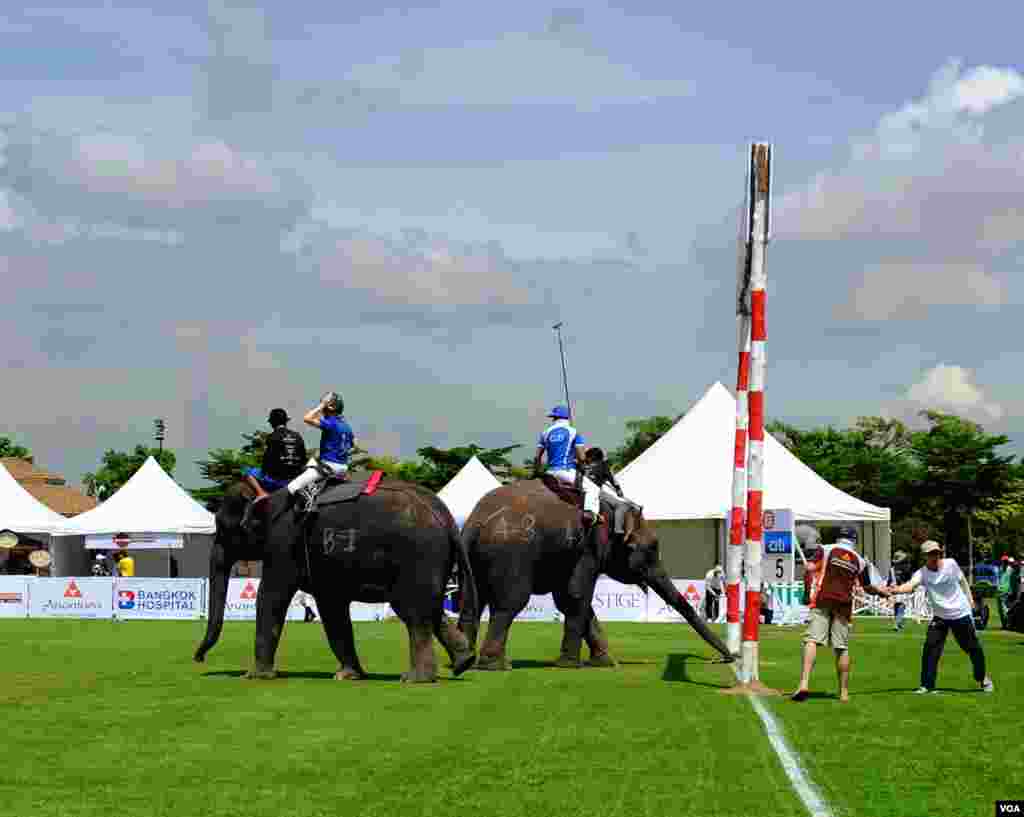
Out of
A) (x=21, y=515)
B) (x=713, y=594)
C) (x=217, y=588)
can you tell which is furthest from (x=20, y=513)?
(x=217, y=588)

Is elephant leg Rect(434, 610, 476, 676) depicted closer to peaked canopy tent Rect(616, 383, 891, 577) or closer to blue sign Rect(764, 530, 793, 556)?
blue sign Rect(764, 530, 793, 556)

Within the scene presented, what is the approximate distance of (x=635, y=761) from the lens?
36.7ft

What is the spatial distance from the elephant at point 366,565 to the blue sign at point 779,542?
981 inches

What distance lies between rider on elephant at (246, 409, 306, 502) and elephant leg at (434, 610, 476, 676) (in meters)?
2.63

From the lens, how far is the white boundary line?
9.07 m

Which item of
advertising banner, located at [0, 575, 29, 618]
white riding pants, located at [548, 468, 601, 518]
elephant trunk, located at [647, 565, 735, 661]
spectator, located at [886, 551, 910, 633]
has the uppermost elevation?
white riding pants, located at [548, 468, 601, 518]

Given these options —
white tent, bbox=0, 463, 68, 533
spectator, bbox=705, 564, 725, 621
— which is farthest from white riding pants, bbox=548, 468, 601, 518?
white tent, bbox=0, 463, 68, 533

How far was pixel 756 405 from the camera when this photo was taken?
17797mm

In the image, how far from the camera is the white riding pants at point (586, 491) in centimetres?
2081

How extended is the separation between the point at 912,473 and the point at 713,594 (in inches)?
1924

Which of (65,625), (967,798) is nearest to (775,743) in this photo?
(967,798)

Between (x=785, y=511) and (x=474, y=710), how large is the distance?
29.4 metres

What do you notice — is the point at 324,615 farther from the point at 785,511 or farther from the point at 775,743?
the point at 785,511

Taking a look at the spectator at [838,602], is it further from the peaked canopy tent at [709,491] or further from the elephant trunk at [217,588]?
the peaked canopy tent at [709,491]
